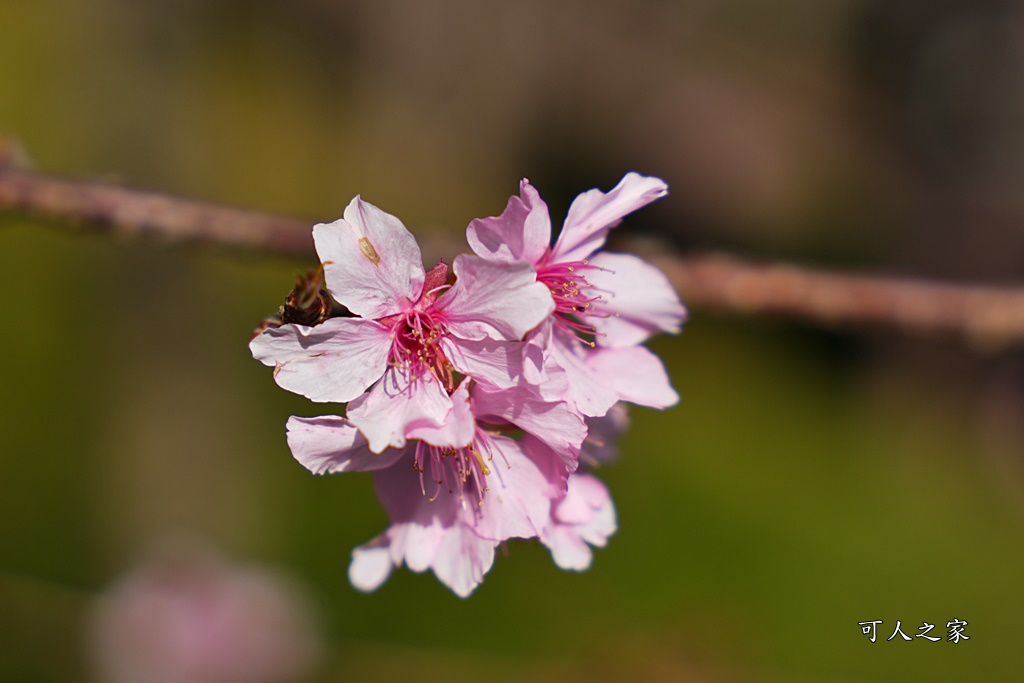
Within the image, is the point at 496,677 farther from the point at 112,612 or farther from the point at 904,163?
the point at 904,163

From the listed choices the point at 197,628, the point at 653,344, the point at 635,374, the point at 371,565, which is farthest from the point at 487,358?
the point at 653,344

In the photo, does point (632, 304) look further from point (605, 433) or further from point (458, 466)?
point (458, 466)

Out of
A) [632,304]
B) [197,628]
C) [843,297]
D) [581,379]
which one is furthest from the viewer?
[197,628]

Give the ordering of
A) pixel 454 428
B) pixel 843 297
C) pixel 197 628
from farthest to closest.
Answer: pixel 197 628 → pixel 843 297 → pixel 454 428

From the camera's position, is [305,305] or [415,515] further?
[415,515]

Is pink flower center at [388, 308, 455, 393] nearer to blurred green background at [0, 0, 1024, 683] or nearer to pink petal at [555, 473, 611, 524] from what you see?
pink petal at [555, 473, 611, 524]

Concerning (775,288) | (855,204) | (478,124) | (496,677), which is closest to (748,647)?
(496,677)

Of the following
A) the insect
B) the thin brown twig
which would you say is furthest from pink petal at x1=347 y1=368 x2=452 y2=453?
the thin brown twig

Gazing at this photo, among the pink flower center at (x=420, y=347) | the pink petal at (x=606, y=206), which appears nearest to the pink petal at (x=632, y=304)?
the pink petal at (x=606, y=206)
